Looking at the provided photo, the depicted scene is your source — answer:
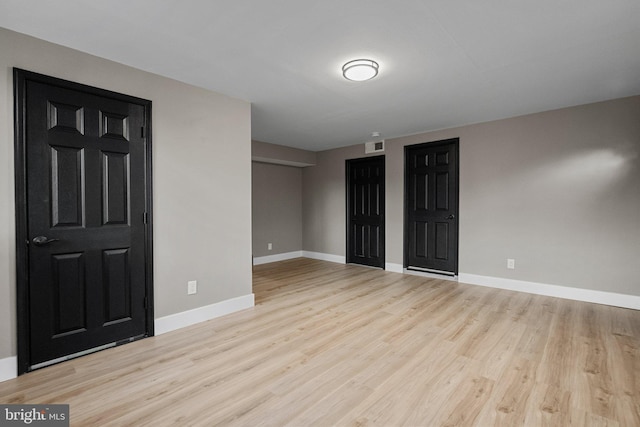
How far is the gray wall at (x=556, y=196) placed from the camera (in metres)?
3.41

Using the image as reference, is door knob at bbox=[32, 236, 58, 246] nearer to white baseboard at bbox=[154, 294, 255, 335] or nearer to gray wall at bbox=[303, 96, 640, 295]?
white baseboard at bbox=[154, 294, 255, 335]

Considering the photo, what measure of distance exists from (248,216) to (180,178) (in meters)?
0.87

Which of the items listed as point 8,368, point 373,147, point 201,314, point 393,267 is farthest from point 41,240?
point 373,147

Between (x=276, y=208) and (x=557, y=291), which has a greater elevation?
(x=276, y=208)

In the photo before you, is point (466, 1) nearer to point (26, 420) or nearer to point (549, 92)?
point (549, 92)

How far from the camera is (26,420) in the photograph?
1.63 metres

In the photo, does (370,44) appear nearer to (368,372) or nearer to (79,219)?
(368,372)

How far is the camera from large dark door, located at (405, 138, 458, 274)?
4.73 meters

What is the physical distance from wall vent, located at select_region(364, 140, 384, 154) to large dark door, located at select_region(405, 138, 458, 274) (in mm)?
522

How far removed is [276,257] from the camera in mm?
6445

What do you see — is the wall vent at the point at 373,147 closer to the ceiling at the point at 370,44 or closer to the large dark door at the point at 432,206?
the large dark door at the point at 432,206

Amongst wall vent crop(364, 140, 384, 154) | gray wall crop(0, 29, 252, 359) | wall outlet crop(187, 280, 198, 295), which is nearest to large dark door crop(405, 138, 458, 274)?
wall vent crop(364, 140, 384, 154)

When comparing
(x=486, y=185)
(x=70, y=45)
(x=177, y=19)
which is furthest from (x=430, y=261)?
(x=70, y=45)

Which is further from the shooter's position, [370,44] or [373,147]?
[373,147]
